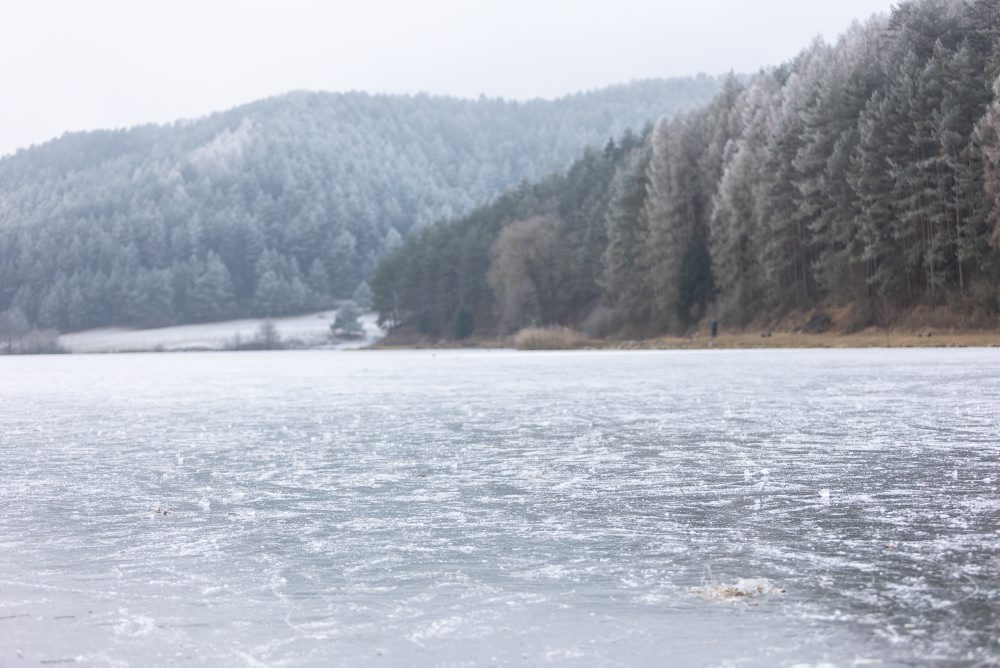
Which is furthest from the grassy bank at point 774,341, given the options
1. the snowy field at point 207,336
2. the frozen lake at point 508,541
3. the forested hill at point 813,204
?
the snowy field at point 207,336

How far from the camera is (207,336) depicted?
451 feet

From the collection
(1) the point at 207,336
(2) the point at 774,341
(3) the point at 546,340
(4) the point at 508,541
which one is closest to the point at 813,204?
(2) the point at 774,341

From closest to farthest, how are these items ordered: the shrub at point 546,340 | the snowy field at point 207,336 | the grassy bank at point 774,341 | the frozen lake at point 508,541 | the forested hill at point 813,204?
the frozen lake at point 508,541 < the grassy bank at point 774,341 < the forested hill at point 813,204 < the shrub at point 546,340 < the snowy field at point 207,336

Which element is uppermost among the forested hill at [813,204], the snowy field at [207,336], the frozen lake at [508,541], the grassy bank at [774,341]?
the forested hill at [813,204]

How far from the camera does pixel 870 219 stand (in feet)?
172

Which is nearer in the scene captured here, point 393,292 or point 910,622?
point 910,622

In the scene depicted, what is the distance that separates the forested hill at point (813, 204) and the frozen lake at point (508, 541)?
1532 inches

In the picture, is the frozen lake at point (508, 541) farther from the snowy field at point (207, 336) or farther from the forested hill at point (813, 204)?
the snowy field at point (207, 336)

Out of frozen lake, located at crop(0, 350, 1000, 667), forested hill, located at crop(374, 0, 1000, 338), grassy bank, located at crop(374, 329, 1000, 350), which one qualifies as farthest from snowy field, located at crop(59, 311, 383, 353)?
frozen lake, located at crop(0, 350, 1000, 667)

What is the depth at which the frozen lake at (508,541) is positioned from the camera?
4.55 m

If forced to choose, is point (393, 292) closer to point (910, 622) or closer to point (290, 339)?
point (290, 339)

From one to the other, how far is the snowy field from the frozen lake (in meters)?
110

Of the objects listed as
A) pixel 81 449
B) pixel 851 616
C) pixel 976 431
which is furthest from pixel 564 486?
pixel 81 449

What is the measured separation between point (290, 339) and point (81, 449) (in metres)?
120
